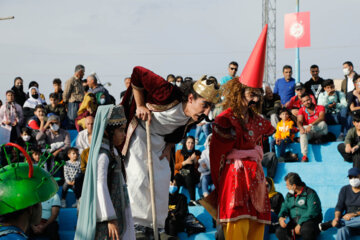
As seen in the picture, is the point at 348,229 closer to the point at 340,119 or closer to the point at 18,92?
the point at 340,119

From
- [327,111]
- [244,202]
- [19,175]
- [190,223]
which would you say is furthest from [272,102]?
[19,175]

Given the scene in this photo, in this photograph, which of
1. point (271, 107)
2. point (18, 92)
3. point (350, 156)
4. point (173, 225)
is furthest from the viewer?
point (18, 92)

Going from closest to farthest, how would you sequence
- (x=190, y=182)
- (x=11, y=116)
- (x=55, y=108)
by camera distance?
(x=190, y=182)
(x=11, y=116)
(x=55, y=108)

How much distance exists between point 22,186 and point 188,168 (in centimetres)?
729

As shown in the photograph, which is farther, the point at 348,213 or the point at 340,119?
the point at 340,119

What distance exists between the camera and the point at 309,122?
10641 mm

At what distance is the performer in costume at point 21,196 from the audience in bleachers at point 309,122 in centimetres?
795

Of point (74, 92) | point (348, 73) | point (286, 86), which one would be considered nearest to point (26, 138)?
point (74, 92)

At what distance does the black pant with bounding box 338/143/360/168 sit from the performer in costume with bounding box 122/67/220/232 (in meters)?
4.75

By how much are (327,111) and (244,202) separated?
650 centimetres

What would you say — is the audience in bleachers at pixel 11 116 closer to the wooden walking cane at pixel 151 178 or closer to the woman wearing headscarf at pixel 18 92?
the woman wearing headscarf at pixel 18 92

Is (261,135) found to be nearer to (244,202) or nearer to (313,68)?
(244,202)

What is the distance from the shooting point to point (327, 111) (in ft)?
37.1

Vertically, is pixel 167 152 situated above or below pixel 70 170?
above
